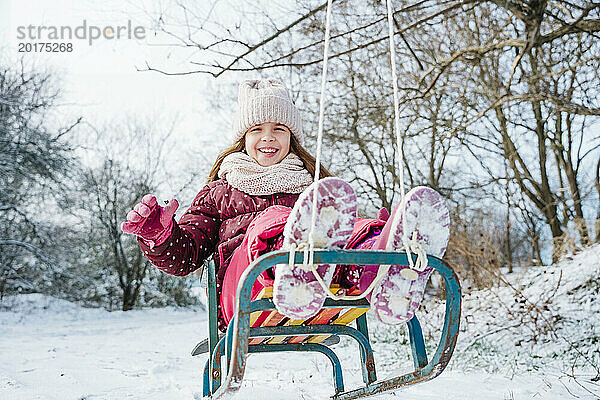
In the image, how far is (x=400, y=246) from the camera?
1.34 m

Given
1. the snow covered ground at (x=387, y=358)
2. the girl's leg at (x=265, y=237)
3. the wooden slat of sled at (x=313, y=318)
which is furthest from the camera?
the snow covered ground at (x=387, y=358)

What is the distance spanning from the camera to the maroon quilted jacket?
75.8 inches

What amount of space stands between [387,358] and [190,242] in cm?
319

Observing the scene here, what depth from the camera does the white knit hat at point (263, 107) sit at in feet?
7.34

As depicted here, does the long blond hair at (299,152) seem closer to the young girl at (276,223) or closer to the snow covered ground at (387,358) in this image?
the young girl at (276,223)

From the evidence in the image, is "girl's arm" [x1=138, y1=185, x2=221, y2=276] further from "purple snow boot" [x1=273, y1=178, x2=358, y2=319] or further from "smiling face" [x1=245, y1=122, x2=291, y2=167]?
"purple snow boot" [x1=273, y1=178, x2=358, y2=319]

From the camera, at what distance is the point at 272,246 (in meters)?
1.44

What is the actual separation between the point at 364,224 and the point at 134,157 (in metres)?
10.2

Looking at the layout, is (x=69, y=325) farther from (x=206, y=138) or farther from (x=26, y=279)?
(x=206, y=138)

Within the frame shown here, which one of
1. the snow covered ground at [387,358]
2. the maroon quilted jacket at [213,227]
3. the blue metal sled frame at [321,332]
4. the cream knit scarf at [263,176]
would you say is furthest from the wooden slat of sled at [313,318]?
the snow covered ground at [387,358]

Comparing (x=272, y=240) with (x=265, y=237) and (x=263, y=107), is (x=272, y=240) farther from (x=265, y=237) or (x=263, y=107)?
(x=263, y=107)

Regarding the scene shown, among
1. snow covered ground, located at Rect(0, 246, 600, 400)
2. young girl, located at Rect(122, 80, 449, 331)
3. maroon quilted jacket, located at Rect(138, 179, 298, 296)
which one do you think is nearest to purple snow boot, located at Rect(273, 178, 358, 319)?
young girl, located at Rect(122, 80, 449, 331)

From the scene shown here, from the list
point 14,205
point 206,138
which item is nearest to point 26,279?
point 14,205

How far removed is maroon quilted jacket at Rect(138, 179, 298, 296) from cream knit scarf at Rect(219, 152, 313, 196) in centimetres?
4
